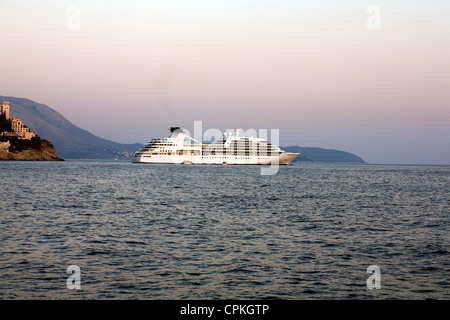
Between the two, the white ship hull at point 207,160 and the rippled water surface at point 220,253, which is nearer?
the rippled water surface at point 220,253

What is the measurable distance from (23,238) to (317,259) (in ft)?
37.2

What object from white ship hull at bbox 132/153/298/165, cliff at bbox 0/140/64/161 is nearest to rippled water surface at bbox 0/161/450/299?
white ship hull at bbox 132/153/298/165

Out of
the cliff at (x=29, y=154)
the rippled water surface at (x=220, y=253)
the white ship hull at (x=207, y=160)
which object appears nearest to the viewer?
the rippled water surface at (x=220, y=253)

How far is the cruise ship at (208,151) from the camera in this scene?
518ft

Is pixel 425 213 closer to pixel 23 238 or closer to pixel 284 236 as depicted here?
pixel 284 236

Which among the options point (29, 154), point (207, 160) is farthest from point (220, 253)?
point (29, 154)

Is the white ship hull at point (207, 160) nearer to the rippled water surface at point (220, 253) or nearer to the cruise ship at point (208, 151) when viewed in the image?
the cruise ship at point (208, 151)

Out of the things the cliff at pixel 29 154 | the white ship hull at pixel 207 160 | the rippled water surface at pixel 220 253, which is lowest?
the rippled water surface at pixel 220 253

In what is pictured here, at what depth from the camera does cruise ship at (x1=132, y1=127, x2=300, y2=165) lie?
15788 centimetres

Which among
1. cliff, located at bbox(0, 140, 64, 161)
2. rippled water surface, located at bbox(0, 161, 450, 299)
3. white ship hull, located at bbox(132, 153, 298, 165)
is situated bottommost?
rippled water surface, located at bbox(0, 161, 450, 299)

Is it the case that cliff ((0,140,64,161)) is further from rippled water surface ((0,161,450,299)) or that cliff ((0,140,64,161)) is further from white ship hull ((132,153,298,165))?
rippled water surface ((0,161,450,299))

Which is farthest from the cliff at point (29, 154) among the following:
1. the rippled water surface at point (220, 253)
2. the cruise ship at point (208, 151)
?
the rippled water surface at point (220, 253)
